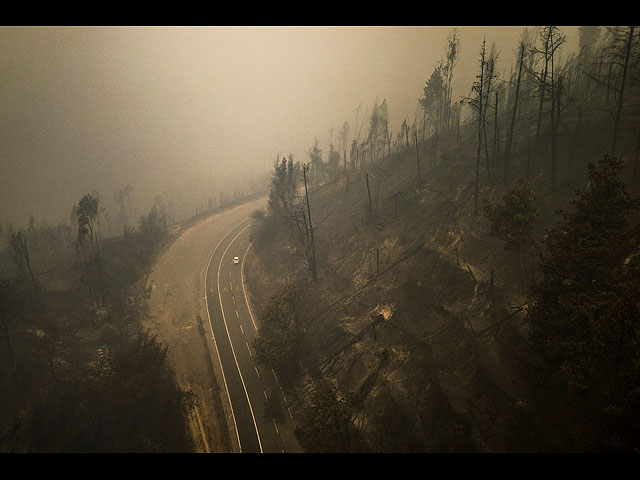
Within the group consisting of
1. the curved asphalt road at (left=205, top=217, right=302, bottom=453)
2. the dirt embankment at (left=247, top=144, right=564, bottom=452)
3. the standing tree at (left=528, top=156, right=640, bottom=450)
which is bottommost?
the curved asphalt road at (left=205, top=217, right=302, bottom=453)

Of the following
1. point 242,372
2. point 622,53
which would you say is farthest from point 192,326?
point 622,53

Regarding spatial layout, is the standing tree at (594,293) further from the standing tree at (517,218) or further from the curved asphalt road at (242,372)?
the curved asphalt road at (242,372)

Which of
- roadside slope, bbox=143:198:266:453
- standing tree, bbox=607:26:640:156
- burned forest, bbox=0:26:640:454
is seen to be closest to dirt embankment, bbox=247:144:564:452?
burned forest, bbox=0:26:640:454

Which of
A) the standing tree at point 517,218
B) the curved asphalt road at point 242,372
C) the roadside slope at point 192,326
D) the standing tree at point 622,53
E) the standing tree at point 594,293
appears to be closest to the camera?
the standing tree at point 594,293

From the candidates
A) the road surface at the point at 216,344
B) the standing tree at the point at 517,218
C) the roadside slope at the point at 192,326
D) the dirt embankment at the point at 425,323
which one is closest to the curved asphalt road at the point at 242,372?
the road surface at the point at 216,344

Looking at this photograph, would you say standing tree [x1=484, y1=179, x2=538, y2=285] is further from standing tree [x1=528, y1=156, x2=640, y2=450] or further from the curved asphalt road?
the curved asphalt road

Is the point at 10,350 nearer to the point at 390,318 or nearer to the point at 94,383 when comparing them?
the point at 94,383
